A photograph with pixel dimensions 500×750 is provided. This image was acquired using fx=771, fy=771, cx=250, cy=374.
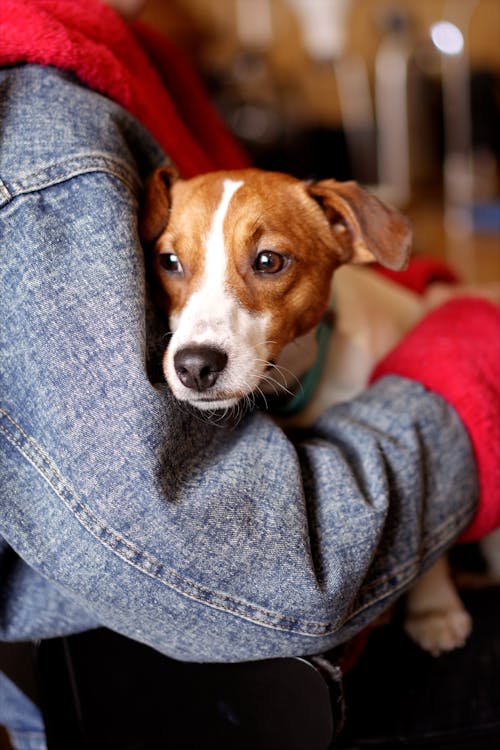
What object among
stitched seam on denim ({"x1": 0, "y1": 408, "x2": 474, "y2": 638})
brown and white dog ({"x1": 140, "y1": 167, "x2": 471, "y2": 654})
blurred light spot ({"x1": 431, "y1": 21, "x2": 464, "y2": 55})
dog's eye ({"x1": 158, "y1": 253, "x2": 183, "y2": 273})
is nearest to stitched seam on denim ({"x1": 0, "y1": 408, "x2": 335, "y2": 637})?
stitched seam on denim ({"x1": 0, "y1": 408, "x2": 474, "y2": 638})

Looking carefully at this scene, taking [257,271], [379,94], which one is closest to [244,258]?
[257,271]

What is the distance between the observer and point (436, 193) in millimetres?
6031

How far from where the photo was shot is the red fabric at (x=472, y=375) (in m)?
1.01

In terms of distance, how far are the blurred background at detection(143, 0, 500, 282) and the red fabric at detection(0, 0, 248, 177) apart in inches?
130

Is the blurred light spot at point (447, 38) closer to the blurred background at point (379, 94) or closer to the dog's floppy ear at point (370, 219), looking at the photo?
the blurred background at point (379, 94)

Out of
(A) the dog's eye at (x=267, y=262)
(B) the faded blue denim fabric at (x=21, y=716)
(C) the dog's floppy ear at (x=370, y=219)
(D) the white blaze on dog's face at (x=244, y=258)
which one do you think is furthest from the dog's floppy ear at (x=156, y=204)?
(B) the faded blue denim fabric at (x=21, y=716)

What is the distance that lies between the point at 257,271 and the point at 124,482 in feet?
1.60

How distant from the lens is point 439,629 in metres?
1.10

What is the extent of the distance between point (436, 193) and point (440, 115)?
62 centimetres

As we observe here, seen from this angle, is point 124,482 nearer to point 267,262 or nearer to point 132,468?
point 132,468

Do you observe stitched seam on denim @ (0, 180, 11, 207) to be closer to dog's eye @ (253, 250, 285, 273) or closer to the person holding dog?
the person holding dog

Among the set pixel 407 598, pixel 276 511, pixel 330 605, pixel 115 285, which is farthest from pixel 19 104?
pixel 407 598

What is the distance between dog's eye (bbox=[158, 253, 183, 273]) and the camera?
1.16 metres

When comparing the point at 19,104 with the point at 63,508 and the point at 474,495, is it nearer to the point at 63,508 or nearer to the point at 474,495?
the point at 63,508
